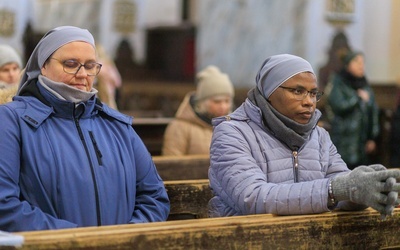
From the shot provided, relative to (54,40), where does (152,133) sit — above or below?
below

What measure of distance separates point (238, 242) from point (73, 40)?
3.20 feet

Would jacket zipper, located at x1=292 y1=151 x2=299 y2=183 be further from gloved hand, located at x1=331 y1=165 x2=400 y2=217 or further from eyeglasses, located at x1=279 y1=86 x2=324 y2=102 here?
gloved hand, located at x1=331 y1=165 x2=400 y2=217

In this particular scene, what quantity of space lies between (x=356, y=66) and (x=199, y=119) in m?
2.65

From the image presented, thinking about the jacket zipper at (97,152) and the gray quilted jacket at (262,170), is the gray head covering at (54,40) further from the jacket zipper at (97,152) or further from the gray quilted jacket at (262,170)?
the gray quilted jacket at (262,170)

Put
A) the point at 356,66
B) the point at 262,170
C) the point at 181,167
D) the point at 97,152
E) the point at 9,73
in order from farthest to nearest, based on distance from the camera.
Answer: the point at 356,66, the point at 181,167, the point at 9,73, the point at 262,170, the point at 97,152

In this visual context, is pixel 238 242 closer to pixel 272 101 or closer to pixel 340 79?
pixel 272 101

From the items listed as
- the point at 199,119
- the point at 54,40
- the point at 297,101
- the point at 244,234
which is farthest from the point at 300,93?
the point at 199,119

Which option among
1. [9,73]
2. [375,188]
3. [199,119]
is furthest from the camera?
[199,119]

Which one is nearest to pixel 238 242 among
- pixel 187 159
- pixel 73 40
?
pixel 73 40

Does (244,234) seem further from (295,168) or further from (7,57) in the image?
(7,57)

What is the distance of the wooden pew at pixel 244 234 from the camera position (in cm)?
265

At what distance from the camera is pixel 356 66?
27.0ft

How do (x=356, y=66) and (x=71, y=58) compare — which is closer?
(x=71, y=58)

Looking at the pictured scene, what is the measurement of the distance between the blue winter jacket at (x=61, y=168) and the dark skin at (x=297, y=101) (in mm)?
594
